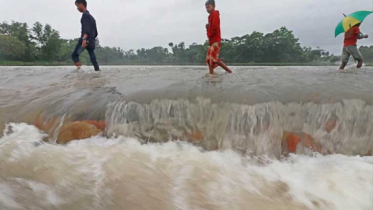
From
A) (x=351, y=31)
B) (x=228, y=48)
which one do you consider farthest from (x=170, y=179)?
(x=228, y=48)

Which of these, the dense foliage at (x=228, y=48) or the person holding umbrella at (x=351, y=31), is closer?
the person holding umbrella at (x=351, y=31)

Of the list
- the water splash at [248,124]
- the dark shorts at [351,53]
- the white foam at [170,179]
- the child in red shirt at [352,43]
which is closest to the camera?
the white foam at [170,179]

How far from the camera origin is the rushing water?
5.76ft

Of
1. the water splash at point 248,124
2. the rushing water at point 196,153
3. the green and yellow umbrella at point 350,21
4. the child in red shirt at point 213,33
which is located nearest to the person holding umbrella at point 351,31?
the green and yellow umbrella at point 350,21

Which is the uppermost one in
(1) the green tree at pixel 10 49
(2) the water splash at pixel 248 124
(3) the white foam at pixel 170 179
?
(1) the green tree at pixel 10 49

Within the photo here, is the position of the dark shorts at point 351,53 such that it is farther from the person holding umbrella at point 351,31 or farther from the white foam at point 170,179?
the white foam at point 170,179

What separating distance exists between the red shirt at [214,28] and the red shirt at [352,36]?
2875mm

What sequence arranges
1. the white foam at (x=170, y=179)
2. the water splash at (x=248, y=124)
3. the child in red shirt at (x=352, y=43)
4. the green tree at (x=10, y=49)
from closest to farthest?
1. the white foam at (x=170, y=179)
2. the water splash at (x=248, y=124)
3. the child in red shirt at (x=352, y=43)
4. the green tree at (x=10, y=49)

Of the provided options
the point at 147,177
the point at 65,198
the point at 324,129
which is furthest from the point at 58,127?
the point at 324,129

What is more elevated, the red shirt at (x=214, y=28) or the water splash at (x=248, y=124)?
the red shirt at (x=214, y=28)

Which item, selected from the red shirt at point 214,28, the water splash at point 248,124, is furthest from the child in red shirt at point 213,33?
the water splash at point 248,124

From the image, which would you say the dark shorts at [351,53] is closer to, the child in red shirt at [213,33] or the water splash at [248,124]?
the child in red shirt at [213,33]

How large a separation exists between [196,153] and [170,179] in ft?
1.26

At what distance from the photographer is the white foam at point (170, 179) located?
1717mm
